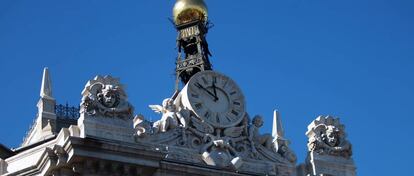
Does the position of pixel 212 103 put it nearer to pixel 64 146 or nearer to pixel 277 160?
pixel 277 160

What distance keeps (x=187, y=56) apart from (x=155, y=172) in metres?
20.5

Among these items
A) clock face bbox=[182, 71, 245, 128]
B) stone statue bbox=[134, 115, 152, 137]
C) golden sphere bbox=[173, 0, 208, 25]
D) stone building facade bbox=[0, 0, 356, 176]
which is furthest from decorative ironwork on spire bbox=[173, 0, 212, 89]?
stone statue bbox=[134, 115, 152, 137]

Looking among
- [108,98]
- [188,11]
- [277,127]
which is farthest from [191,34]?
[108,98]

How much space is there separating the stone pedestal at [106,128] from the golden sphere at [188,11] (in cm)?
1784

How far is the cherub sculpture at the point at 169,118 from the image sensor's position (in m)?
54.1

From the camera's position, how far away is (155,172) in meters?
51.8

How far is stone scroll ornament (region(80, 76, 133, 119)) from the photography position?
51469 mm

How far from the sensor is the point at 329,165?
187ft

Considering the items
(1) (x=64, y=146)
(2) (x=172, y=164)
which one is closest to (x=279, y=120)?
(2) (x=172, y=164)

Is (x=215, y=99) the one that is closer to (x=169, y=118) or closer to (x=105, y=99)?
(x=169, y=118)

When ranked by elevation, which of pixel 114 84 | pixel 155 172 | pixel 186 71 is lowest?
pixel 155 172

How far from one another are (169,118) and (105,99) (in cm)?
350

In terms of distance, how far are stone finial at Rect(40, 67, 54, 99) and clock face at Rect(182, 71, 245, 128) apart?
18.1 ft

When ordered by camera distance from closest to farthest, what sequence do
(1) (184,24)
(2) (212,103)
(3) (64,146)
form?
(3) (64,146) → (2) (212,103) → (1) (184,24)
